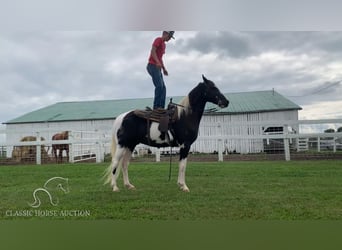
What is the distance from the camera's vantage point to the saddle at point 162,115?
265cm

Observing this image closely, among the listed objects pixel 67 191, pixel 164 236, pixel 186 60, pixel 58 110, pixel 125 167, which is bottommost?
pixel 164 236

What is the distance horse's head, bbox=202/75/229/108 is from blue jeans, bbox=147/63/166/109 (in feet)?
1.19

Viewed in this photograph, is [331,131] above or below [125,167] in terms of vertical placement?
above

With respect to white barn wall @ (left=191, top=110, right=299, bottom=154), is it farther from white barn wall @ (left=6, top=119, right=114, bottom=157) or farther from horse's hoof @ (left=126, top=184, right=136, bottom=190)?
white barn wall @ (left=6, top=119, right=114, bottom=157)

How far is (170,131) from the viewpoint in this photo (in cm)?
267

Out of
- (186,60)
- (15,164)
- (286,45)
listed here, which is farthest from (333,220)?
(15,164)

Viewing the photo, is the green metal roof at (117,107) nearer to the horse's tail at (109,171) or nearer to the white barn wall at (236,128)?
the white barn wall at (236,128)

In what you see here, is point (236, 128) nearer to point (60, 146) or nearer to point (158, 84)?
point (158, 84)

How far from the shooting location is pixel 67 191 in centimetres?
261

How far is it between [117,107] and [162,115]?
17.0 inches

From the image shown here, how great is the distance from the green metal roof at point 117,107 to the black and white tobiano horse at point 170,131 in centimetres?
8

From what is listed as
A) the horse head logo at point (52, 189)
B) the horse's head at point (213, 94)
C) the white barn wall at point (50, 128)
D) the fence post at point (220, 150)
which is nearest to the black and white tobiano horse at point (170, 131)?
the horse's head at point (213, 94)

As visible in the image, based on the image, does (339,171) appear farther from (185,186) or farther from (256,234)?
(185,186)

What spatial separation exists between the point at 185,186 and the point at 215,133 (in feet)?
1.74
